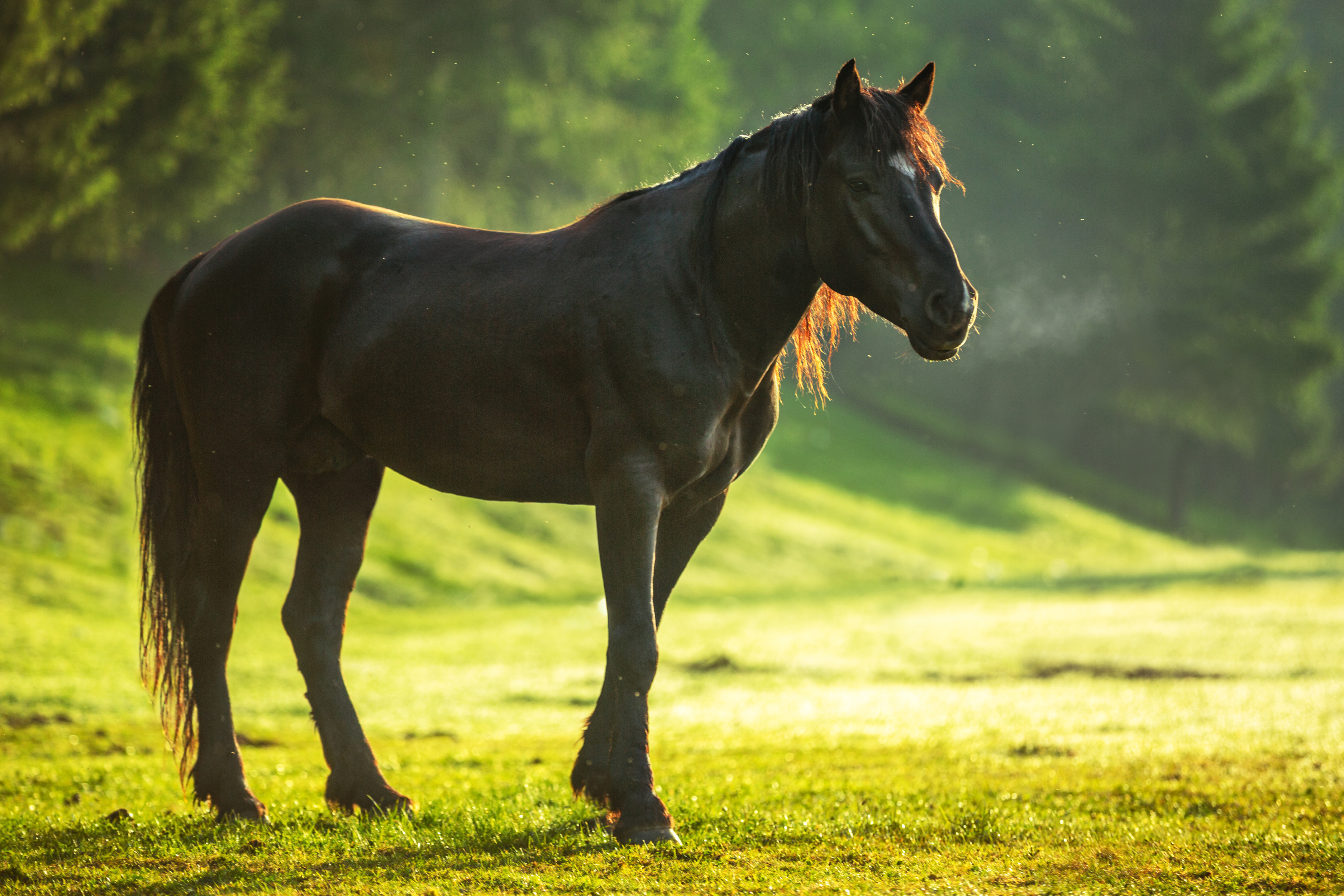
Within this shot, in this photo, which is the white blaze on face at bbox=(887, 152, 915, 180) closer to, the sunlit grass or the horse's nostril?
the horse's nostril

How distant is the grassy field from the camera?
3.96m

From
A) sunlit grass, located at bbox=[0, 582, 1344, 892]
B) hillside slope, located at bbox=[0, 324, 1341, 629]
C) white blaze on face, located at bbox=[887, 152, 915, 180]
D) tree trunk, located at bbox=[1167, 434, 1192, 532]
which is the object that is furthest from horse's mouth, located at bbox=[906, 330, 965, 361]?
tree trunk, located at bbox=[1167, 434, 1192, 532]

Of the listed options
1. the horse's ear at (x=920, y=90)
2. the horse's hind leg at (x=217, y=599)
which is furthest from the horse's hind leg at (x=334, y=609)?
the horse's ear at (x=920, y=90)

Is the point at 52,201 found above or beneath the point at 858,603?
above

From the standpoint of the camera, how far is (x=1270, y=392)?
1432 inches

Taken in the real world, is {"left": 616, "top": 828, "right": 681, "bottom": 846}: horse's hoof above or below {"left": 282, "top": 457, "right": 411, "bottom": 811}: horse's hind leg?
below

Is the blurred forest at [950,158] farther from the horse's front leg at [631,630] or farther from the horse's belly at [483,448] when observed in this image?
the horse's front leg at [631,630]

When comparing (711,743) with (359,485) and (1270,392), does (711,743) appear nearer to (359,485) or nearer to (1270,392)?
(359,485)

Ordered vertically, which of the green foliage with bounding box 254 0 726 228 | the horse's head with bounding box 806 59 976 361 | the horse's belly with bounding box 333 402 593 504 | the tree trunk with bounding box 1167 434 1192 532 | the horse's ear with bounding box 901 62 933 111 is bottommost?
the horse's belly with bounding box 333 402 593 504

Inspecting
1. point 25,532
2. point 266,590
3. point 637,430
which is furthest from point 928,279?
point 25,532

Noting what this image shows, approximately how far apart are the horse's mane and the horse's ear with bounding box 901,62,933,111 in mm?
45

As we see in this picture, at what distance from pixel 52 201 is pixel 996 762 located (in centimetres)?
1610

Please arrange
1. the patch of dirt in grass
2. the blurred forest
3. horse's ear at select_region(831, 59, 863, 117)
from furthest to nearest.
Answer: the blurred forest
the patch of dirt in grass
horse's ear at select_region(831, 59, 863, 117)

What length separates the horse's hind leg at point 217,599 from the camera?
4.99 meters
